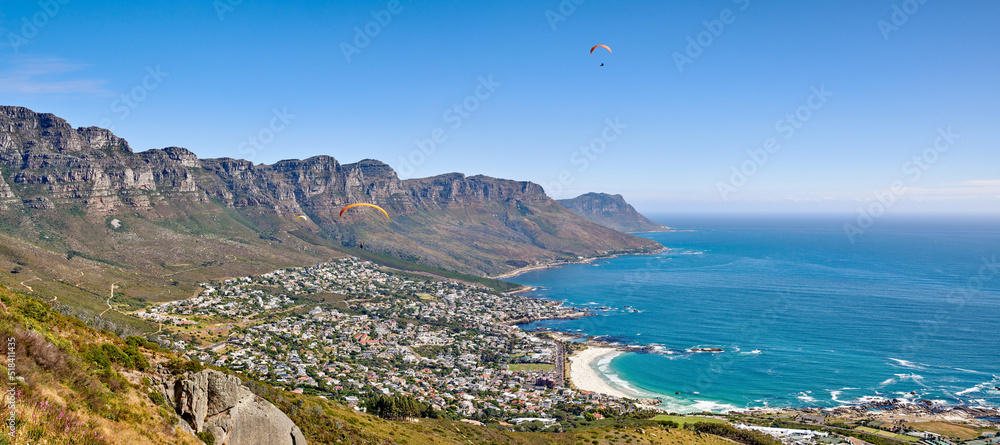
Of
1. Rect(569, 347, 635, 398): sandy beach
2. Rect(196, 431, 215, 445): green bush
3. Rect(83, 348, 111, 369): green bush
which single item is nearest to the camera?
Rect(196, 431, 215, 445): green bush

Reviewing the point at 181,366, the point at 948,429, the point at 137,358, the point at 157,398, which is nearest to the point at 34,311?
the point at 137,358

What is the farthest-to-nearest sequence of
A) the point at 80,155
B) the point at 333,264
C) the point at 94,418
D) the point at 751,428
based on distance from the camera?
the point at 333,264
the point at 80,155
the point at 751,428
the point at 94,418

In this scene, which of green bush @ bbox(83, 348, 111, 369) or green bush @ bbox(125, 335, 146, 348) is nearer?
green bush @ bbox(83, 348, 111, 369)

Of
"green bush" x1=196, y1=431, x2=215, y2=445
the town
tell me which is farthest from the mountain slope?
the town

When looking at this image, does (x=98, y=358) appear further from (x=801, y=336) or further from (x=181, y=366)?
(x=801, y=336)

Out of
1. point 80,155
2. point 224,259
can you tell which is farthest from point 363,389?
point 80,155

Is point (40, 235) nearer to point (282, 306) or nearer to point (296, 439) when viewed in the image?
point (282, 306)

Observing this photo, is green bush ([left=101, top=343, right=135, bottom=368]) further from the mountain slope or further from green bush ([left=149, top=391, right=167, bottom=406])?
green bush ([left=149, top=391, right=167, bottom=406])
